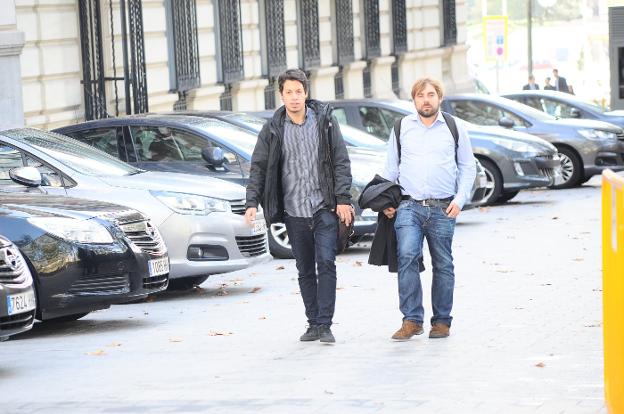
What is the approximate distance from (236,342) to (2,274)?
5.74 feet

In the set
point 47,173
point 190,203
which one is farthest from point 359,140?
point 47,173

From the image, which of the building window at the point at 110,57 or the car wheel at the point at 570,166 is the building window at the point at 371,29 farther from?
the building window at the point at 110,57

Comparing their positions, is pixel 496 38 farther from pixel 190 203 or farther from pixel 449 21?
pixel 190 203

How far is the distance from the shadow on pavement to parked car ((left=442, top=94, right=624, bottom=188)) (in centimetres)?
1308

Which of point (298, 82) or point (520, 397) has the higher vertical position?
point (298, 82)

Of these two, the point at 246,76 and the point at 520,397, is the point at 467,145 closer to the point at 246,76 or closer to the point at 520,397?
the point at 520,397

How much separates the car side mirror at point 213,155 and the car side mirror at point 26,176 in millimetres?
3062

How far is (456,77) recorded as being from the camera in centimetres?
4353

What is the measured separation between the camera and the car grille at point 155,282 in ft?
37.2

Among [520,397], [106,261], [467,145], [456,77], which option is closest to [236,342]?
[106,261]

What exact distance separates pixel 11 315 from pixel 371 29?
28148 mm

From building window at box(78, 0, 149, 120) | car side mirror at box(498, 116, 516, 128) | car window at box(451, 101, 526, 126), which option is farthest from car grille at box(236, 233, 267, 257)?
car window at box(451, 101, 526, 126)

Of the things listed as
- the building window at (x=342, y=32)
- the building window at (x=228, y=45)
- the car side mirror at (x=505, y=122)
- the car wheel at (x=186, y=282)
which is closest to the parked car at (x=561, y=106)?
the car side mirror at (x=505, y=122)

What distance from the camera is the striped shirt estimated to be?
9.80 m
